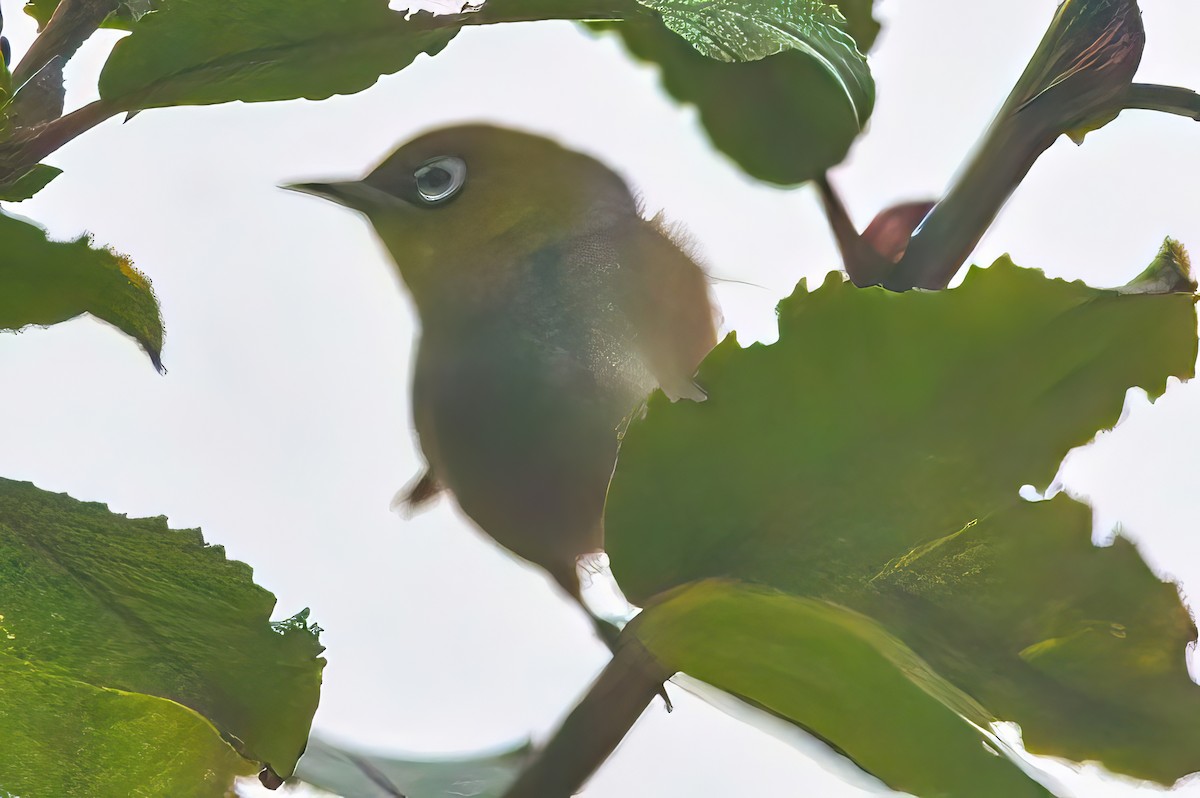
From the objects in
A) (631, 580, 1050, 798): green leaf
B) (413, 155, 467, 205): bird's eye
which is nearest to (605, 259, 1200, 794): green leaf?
(631, 580, 1050, 798): green leaf

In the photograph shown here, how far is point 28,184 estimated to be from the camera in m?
0.21

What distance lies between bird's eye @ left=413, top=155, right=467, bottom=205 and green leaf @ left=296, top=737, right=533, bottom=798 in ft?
0.44

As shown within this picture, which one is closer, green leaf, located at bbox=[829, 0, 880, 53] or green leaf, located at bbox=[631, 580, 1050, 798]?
green leaf, located at bbox=[631, 580, 1050, 798]

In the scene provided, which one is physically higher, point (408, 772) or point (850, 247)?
point (850, 247)

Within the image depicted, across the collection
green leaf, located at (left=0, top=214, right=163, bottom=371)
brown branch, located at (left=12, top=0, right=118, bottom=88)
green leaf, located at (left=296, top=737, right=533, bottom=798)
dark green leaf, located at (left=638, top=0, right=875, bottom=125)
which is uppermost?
dark green leaf, located at (left=638, top=0, right=875, bottom=125)

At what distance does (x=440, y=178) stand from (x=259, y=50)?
5 cm

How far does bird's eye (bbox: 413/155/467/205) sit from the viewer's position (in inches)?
9.1

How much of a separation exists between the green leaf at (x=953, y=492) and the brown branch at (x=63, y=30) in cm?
19

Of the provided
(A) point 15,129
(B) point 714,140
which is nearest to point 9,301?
(A) point 15,129

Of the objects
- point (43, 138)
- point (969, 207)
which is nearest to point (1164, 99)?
point (969, 207)

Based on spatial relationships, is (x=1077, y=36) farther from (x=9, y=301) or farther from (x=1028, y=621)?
(x=9, y=301)

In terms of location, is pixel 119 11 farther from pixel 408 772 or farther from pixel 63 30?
pixel 408 772

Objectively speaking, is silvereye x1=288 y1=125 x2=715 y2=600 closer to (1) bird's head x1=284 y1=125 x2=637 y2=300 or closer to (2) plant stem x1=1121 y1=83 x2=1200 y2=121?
(1) bird's head x1=284 y1=125 x2=637 y2=300

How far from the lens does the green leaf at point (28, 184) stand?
0.21 meters
